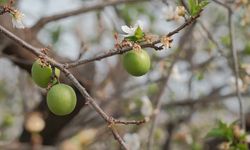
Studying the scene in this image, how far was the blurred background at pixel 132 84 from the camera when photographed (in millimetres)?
3033

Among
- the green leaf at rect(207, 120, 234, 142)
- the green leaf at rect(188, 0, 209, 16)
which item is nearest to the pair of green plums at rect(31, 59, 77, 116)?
the green leaf at rect(188, 0, 209, 16)

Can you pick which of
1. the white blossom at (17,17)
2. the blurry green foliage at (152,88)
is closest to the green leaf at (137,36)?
the white blossom at (17,17)

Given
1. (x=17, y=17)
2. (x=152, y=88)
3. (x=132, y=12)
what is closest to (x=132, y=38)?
(x=17, y=17)

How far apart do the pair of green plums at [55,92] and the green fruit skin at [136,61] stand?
0.60 ft

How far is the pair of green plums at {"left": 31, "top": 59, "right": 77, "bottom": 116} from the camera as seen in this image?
4.78 feet

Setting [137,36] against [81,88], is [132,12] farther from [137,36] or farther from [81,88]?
[81,88]

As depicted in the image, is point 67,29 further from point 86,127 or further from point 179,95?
point 86,127

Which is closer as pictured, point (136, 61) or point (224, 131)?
point (136, 61)

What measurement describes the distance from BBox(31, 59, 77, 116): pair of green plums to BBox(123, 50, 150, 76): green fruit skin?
0.18m

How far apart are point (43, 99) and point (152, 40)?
230 cm

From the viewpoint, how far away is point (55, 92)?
1.46 metres

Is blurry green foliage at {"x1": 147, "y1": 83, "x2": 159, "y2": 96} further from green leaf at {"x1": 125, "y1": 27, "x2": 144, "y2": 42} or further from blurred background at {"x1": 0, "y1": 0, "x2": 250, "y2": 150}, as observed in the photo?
green leaf at {"x1": 125, "y1": 27, "x2": 144, "y2": 42}

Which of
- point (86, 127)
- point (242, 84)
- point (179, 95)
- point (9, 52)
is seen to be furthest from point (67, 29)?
point (242, 84)

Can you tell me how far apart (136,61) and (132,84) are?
3335 millimetres
